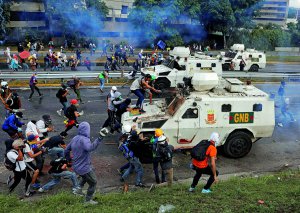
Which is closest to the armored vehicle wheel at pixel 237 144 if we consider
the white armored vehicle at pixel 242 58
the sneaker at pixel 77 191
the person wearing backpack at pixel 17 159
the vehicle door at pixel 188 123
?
the vehicle door at pixel 188 123

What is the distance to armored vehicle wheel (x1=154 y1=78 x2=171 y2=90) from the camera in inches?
755

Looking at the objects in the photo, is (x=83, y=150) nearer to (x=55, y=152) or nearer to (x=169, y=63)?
(x=55, y=152)

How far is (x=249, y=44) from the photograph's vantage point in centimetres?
4019

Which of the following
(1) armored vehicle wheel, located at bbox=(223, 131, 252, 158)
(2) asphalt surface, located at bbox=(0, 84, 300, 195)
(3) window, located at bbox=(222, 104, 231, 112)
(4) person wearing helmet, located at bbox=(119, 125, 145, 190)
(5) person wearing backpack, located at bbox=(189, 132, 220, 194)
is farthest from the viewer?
(1) armored vehicle wheel, located at bbox=(223, 131, 252, 158)

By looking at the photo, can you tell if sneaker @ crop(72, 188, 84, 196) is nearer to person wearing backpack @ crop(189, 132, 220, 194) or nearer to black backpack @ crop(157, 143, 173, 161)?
black backpack @ crop(157, 143, 173, 161)

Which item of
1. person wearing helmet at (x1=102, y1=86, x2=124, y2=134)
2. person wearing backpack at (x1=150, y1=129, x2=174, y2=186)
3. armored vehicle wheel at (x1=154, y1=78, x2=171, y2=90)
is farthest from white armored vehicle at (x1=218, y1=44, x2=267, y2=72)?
person wearing backpack at (x1=150, y1=129, x2=174, y2=186)

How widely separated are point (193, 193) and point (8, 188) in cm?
460

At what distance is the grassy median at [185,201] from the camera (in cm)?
743

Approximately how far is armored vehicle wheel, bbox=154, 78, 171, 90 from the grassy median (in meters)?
10.6

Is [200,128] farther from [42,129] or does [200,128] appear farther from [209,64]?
[209,64]

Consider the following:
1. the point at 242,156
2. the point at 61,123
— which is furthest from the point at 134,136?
the point at 61,123

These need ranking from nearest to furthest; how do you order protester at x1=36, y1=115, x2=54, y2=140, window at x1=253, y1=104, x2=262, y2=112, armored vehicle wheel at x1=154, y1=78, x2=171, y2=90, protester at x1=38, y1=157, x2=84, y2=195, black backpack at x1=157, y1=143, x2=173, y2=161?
protester at x1=38, y1=157, x2=84, y2=195 < black backpack at x1=157, y1=143, x2=173, y2=161 < protester at x1=36, y1=115, x2=54, y2=140 < window at x1=253, y1=104, x2=262, y2=112 < armored vehicle wheel at x1=154, y1=78, x2=171, y2=90

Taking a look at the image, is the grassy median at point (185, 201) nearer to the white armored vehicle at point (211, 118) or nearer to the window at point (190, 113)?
the white armored vehicle at point (211, 118)

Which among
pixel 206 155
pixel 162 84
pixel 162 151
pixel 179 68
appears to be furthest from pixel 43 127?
pixel 179 68
